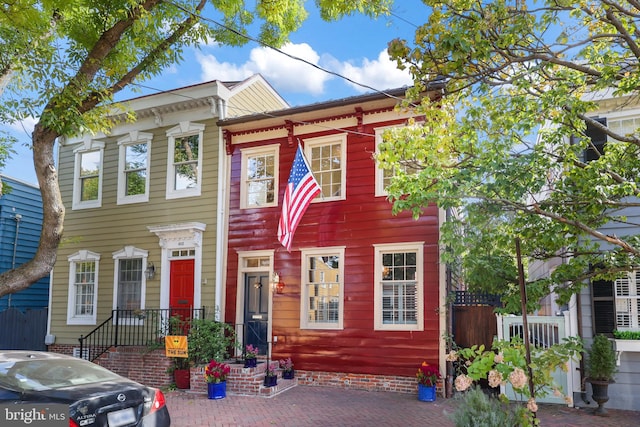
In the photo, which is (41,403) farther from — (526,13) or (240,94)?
(240,94)

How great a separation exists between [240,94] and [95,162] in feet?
16.6

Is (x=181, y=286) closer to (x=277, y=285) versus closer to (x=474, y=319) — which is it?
(x=277, y=285)

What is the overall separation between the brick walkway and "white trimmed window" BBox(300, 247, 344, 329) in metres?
1.81

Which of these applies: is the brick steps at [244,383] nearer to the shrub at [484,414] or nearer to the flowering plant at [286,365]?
the flowering plant at [286,365]

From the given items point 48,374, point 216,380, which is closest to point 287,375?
point 216,380

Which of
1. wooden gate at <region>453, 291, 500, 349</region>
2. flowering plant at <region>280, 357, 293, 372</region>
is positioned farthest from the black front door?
wooden gate at <region>453, 291, 500, 349</region>

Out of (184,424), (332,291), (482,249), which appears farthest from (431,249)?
(184,424)

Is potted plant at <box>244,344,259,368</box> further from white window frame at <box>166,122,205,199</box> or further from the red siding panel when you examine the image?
white window frame at <box>166,122,205,199</box>

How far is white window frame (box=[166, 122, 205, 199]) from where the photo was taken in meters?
13.8

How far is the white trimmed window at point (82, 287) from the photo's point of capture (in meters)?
15.0

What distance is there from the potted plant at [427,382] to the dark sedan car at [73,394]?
558 centimetres

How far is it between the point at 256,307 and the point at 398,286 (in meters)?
3.83

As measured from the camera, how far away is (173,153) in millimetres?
14297

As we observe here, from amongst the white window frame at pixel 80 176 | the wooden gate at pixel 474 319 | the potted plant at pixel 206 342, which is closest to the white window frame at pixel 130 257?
the white window frame at pixel 80 176
